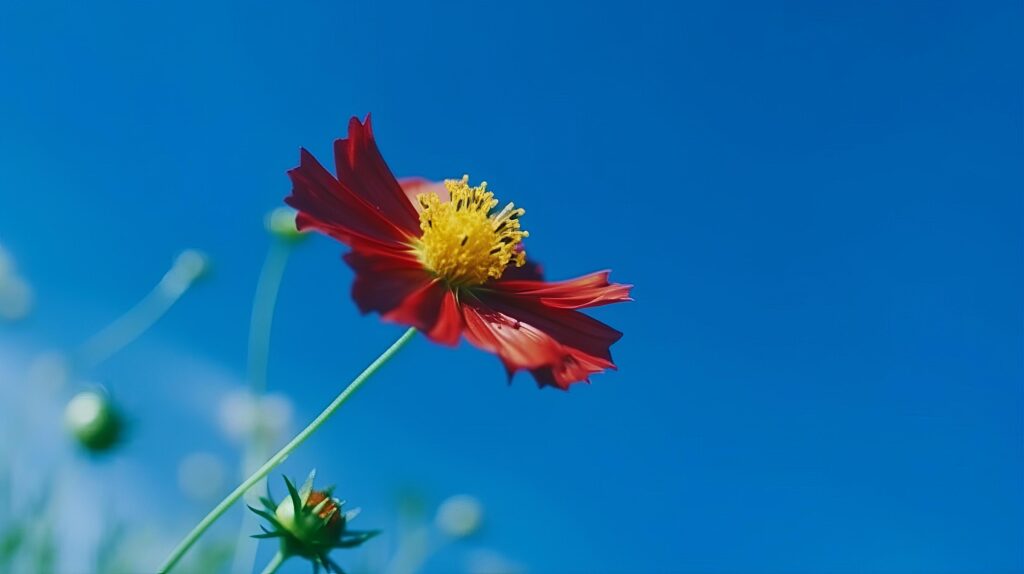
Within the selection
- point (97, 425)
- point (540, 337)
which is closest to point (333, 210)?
point (540, 337)

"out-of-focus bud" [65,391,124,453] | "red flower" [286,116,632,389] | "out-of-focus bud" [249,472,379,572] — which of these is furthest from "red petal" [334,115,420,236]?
"out-of-focus bud" [65,391,124,453]

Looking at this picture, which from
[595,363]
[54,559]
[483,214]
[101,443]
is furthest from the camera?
[54,559]

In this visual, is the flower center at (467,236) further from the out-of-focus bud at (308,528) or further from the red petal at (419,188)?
the out-of-focus bud at (308,528)

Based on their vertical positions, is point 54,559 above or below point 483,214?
below

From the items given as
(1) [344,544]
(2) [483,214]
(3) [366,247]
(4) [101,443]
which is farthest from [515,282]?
(4) [101,443]

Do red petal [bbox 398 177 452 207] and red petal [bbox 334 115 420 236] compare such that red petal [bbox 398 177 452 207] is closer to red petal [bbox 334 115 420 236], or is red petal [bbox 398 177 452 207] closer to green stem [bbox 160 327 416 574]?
red petal [bbox 334 115 420 236]

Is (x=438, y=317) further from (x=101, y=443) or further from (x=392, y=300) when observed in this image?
(x=101, y=443)
